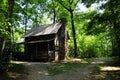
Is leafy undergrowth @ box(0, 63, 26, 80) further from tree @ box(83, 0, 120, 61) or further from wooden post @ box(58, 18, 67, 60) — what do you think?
wooden post @ box(58, 18, 67, 60)

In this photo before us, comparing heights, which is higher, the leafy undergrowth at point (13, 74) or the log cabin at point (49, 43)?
the log cabin at point (49, 43)

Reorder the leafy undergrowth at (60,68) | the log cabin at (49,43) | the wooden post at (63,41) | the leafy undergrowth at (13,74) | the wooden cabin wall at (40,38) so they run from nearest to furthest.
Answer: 1. the leafy undergrowth at (13,74)
2. the leafy undergrowth at (60,68)
3. the log cabin at (49,43)
4. the wooden cabin wall at (40,38)
5. the wooden post at (63,41)

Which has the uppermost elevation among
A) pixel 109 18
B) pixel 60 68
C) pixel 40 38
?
pixel 109 18

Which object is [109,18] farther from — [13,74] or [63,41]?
[63,41]

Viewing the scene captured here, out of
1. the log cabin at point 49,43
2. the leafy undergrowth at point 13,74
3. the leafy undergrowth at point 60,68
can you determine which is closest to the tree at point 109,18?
the leafy undergrowth at point 60,68

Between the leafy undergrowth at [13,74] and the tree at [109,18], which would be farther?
the tree at [109,18]

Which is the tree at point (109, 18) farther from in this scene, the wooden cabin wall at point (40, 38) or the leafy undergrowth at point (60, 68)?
the wooden cabin wall at point (40, 38)

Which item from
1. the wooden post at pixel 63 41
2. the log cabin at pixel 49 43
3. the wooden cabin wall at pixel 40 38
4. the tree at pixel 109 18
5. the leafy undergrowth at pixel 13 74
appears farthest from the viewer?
the wooden post at pixel 63 41

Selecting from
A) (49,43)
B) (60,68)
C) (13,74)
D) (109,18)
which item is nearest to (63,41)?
(49,43)

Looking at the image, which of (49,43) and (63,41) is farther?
(63,41)

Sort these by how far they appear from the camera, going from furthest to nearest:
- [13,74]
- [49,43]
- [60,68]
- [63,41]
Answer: [63,41] → [49,43] → [60,68] → [13,74]

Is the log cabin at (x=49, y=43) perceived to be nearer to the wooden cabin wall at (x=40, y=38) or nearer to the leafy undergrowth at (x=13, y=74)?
the wooden cabin wall at (x=40, y=38)

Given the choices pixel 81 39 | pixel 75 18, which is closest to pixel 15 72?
pixel 75 18

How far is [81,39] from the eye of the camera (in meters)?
56.9
